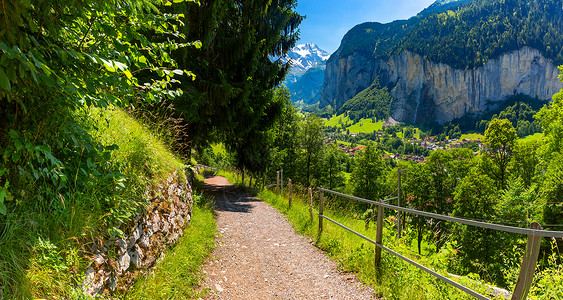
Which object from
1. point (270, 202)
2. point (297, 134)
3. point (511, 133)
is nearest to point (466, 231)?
point (511, 133)

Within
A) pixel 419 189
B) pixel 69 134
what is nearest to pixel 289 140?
pixel 419 189

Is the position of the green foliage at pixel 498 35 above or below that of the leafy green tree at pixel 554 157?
above

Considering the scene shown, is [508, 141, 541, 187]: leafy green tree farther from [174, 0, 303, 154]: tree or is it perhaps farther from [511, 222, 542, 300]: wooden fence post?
[511, 222, 542, 300]: wooden fence post

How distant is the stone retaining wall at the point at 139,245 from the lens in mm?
2701

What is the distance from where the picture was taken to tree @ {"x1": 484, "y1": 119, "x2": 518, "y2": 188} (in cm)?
2822

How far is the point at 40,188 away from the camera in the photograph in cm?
240

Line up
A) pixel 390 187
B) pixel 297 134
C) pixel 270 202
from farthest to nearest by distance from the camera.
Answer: pixel 390 187 < pixel 297 134 < pixel 270 202

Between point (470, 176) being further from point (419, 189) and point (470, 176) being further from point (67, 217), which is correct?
point (67, 217)

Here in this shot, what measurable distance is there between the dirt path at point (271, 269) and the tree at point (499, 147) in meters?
32.2

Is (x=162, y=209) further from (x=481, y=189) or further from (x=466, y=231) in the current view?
(x=481, y=189)

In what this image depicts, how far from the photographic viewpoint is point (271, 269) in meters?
5.32

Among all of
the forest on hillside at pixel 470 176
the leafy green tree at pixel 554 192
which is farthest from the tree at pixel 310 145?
the leafy green tree at pixel 554 192

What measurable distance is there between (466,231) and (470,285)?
83.3 ft

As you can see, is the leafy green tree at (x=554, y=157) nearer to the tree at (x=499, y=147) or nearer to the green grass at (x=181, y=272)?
the tree at (x=499, y=147)
